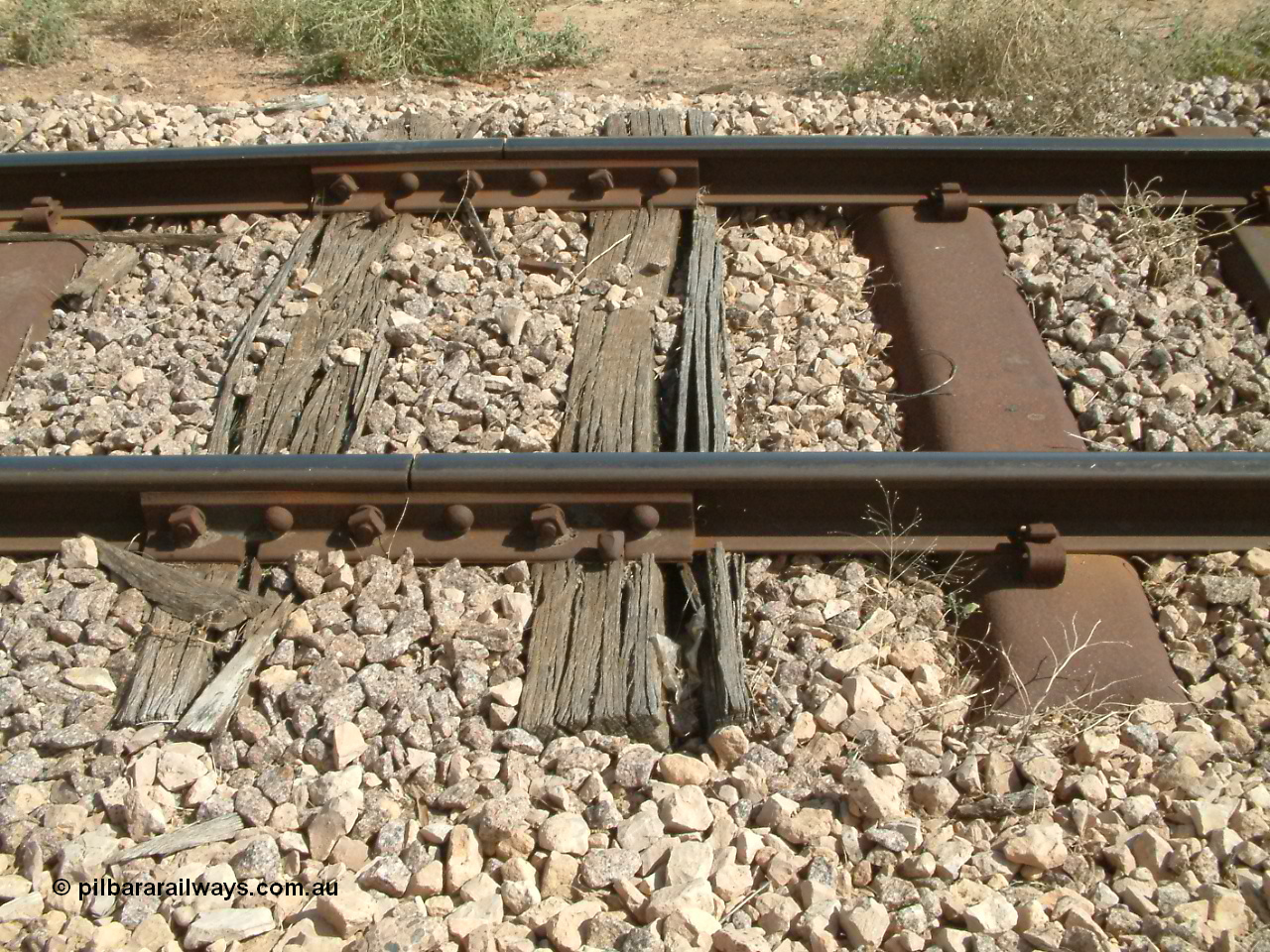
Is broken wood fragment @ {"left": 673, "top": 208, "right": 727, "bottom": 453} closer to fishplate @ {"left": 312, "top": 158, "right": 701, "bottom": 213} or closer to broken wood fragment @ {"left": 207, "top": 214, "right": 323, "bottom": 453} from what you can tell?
fishplate @ {"left": 312, "top": 158, "right": 701, "bottom": 213}

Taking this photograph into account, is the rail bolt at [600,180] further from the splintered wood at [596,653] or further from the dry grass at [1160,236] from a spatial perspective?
the splintered wood at [596,653]

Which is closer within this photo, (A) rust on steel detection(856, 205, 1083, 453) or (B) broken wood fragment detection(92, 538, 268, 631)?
(B) broken wood fragment detection(92, 538, 268, 631)

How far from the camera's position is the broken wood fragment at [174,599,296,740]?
9.91 feet

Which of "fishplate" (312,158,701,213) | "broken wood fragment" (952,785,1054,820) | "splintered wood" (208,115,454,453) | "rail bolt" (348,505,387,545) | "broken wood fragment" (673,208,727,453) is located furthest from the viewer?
"fishplate" (312,158,701,213)

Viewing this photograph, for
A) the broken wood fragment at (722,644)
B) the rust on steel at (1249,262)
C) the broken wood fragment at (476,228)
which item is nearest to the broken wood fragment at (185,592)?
the broken wood fragment at (722,644)

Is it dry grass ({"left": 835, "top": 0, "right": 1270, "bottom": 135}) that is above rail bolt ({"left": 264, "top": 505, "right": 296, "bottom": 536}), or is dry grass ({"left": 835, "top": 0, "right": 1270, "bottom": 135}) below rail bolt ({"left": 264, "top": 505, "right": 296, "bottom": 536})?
above

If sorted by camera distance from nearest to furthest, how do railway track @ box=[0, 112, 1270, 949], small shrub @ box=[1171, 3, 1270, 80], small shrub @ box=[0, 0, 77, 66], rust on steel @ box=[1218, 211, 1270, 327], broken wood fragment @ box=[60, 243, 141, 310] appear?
railway track @ box=[0, 112, 1270, 949], rust on steel @ box=[1218, 211, 1270, 327], broken wood fragment @ box=[60, 243, 141, 310], small shrub @ box=[1171, 3, 1270, 80], small shrub @ box=[0, 0, 77, 66]

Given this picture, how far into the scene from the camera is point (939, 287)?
448 centimetres

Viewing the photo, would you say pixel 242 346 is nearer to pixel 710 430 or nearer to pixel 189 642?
pixel 189 642

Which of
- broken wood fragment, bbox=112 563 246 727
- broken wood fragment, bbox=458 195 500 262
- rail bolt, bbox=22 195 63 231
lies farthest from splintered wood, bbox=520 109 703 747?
rail bolt, bbox=22 195 63 231

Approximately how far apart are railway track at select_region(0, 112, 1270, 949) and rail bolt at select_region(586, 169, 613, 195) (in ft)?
0.04

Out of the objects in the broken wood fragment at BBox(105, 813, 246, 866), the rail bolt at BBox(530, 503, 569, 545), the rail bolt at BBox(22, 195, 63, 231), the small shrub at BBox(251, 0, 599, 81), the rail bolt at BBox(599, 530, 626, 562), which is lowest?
the broken wood fragment at BBox(105, 813, 246, 866)

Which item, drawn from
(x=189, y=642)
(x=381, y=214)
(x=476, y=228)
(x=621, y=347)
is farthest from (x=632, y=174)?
(x=189, y=642)

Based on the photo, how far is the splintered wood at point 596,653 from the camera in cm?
302
